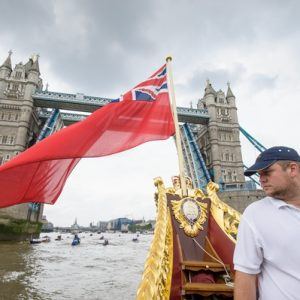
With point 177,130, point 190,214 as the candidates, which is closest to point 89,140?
point 177,130

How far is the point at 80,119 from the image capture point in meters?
42.0

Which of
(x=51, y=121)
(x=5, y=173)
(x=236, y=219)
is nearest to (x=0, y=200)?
(x=5, y=173)

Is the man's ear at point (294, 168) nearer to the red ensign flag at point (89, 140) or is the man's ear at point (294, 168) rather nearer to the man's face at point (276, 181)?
the man's face at point (276, 181)

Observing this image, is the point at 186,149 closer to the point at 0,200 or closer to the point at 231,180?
the point at 231,180

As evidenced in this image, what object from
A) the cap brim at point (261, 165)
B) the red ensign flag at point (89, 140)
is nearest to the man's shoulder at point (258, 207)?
the cap brim at point (261, 165)

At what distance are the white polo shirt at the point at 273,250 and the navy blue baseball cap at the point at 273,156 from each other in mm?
263

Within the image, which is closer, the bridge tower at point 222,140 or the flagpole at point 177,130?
the flagpole at point 177,130

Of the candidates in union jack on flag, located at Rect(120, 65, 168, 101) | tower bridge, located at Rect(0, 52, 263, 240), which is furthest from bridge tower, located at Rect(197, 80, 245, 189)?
union jack on flag, located at Rect(120, 65, 168, 101)

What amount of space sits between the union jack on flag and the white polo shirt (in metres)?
4.77

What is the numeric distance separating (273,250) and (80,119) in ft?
139

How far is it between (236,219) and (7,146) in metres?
37.5

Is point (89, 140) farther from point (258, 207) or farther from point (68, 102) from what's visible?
point (68, 102)

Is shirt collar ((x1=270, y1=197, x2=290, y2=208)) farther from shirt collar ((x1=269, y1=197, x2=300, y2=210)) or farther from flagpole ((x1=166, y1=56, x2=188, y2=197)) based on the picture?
flagpole ((x1=166, y1=56, x2=188, y2=197))

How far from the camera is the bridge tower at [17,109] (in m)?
36.3
